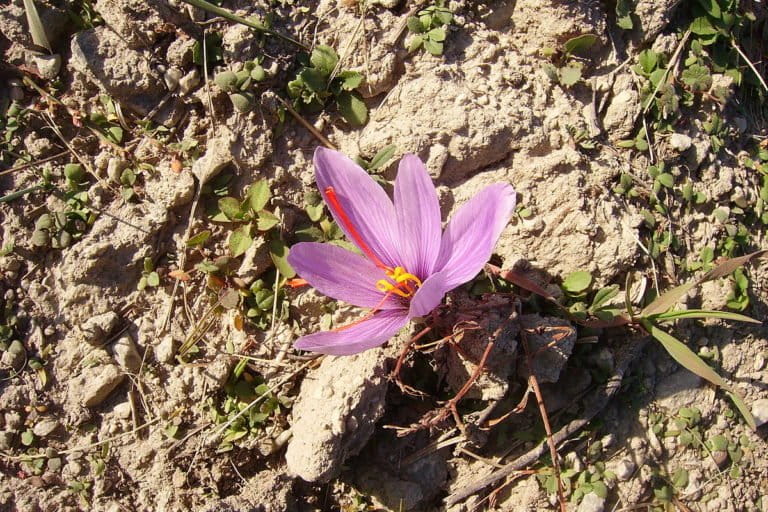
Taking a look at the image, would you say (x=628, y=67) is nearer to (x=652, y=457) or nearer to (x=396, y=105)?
(x=396, y=105)

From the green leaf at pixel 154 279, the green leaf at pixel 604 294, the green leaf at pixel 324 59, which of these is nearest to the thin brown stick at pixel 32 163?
the green leaf at pixel 154 279

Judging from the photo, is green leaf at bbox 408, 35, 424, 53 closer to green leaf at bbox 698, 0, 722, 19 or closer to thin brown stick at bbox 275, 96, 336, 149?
thin brown stick at bbox 275, 96, 336, 149

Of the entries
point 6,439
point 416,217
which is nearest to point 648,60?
point 416,217

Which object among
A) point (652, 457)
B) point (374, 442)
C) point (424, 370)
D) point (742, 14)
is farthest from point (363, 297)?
point (742, 14)

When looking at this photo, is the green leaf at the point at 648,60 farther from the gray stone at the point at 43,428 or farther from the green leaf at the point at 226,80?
the gray stone at the point at 43,428

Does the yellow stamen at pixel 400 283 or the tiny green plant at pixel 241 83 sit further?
the tiny green plant at pixel 241 83

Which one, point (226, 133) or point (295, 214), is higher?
point (226, 133)
